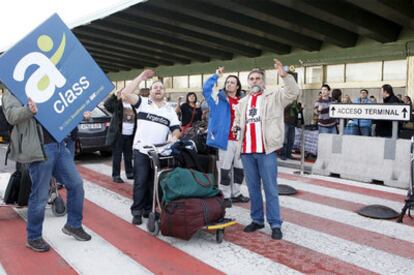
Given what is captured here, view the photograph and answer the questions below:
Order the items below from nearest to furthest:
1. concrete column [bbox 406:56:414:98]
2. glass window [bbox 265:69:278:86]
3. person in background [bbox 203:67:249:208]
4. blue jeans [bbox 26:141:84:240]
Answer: blue jeans [bbox 26:141:84:240]
person in background [bbox 203:67:249:208]
concrete column [bbox 406:56:414:98]
glass window [bbox 265:69:278:86]

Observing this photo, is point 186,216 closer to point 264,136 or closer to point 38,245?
point 264,136

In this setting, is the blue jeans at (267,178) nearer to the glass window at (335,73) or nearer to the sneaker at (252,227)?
the sneaker at (252,227)

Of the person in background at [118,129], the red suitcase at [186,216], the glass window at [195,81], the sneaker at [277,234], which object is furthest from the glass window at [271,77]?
the red suitcase at [186,216]

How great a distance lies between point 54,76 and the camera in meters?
4.71

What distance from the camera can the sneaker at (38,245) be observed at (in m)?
4.60

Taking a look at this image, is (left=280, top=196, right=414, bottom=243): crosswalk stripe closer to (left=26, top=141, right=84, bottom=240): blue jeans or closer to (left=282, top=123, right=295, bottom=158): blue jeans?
(left=26, top=141, right=84, bottom=240): blue jeans

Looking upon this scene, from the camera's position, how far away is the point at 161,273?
4.07m

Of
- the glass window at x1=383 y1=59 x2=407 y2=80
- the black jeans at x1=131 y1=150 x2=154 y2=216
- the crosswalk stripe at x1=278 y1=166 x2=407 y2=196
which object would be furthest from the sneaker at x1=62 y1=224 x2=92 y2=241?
the glass window at x1=383 y1=59 x2=407 y2=80

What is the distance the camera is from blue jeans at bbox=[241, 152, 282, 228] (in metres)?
5.06

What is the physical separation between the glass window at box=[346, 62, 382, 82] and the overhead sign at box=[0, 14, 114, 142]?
12192mm

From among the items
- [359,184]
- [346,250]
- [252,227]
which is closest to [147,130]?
[252,227]

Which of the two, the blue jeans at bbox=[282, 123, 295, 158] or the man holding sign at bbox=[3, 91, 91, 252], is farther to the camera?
the blue jeans at bbox=[282, 123, 295, 158]

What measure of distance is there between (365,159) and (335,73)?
834 centimetres

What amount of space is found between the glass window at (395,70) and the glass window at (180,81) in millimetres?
10985
